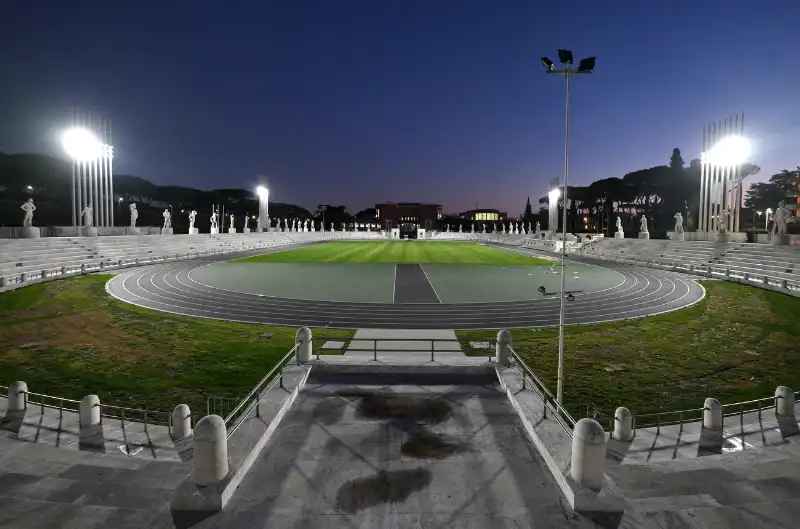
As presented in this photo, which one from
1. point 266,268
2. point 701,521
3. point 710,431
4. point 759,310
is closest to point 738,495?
point 701,521

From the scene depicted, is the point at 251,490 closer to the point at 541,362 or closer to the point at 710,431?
the point at 710,431

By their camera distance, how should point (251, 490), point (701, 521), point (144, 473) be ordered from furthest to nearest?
point (144, 473) < point (251, 490) < point (701, 521)

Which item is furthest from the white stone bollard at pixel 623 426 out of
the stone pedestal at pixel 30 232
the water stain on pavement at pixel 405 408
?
the stone pedestal at pixel 30 232

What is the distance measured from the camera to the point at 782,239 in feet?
131

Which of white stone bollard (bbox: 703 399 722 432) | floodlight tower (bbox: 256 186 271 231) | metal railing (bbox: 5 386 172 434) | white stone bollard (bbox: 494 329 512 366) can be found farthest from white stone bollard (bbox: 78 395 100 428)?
floodlight tower (bbox: 256 186 271 231)

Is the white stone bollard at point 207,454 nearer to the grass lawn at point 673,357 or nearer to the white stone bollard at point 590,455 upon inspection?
the white stone bollard at point 590,455

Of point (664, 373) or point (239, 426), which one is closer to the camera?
Answer: point (239, 426)

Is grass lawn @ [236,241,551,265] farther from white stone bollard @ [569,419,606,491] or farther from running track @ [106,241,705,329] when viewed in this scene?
white stone bollard @ [569,419,606,491]

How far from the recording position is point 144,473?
852 centimetres

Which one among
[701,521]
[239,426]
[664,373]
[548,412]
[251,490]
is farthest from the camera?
[664,373]

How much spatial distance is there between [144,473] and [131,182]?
152m

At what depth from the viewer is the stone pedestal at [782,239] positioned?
39.5 metres

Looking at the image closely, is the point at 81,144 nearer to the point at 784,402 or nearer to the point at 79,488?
the point at 79,488

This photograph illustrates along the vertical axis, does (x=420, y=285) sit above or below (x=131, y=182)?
below
